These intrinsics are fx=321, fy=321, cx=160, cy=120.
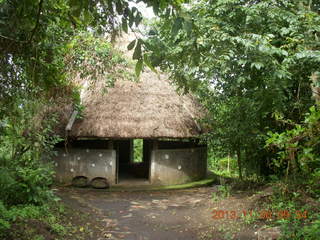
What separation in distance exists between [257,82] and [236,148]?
2.07m

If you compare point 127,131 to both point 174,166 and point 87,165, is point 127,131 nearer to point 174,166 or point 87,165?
point 87,165

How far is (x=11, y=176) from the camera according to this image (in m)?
4.65

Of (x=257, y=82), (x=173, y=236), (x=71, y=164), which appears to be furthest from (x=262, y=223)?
(x=71, y=164)

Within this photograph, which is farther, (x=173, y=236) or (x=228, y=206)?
(x=228, y=206)

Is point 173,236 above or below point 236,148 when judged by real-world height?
below

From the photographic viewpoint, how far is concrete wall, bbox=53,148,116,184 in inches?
→ 365

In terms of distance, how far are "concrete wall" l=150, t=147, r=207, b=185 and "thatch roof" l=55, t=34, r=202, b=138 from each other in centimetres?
72

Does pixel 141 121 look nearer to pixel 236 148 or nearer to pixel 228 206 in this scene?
pixel 236 148

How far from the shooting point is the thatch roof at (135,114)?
9047 millimetres

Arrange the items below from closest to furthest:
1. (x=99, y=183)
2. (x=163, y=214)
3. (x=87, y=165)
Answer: (x=163, y=214)
(x=99, y=183)
(x=87, y=165)

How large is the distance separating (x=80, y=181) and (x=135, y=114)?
2477mm

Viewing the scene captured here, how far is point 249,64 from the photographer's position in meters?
5.68

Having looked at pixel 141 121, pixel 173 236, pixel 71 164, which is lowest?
pixel 173 236
